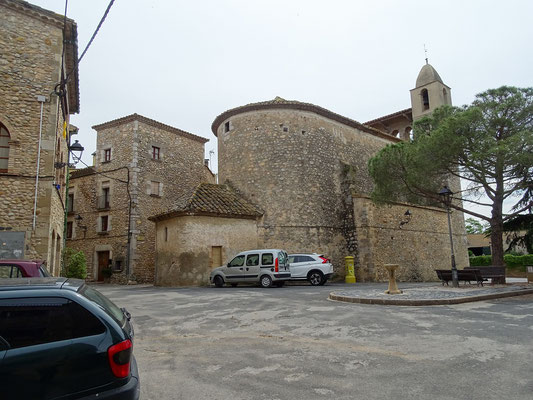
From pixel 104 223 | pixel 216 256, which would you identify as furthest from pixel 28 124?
pixel 104 223

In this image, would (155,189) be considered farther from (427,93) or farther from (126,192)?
(427,93)

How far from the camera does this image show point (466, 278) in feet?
46.0

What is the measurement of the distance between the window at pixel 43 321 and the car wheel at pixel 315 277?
14904mm

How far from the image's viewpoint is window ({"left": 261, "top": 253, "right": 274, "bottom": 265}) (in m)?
15.4

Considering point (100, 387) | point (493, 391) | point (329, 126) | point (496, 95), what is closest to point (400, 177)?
point (496, 95)

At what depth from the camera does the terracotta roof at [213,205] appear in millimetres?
17750

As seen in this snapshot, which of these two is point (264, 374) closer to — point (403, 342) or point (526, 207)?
point (403, 342)

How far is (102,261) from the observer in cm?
2452

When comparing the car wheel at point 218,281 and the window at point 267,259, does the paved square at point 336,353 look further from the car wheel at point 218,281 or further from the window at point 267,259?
the car wheel at point 218,281

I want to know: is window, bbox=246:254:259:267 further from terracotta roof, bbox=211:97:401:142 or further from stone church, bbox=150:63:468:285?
terracotta roof, bbox=211:97:401:142

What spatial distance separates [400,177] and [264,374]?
588 inches

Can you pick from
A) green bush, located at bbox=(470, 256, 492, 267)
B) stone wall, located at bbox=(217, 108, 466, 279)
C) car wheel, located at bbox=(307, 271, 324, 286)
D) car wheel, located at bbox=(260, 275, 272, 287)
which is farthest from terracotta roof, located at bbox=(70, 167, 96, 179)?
green bush, located at bbox=(470, 256, 492, 267)

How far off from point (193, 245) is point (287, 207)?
5.57 metres

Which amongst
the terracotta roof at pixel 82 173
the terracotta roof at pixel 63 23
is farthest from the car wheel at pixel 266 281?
the terracotta roof at pixel 82 173
